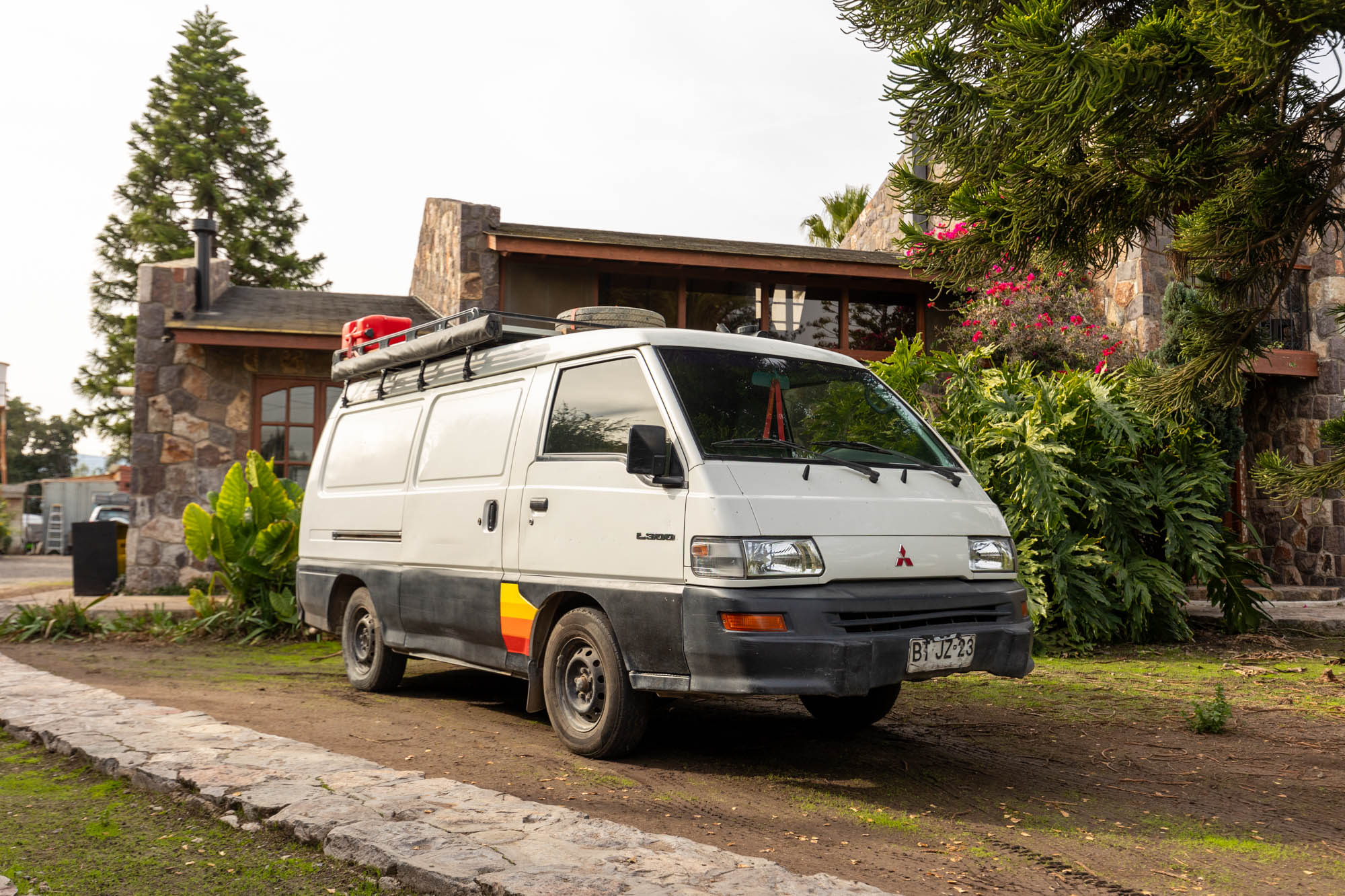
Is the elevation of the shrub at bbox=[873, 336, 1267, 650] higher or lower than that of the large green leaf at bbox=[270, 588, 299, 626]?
higher

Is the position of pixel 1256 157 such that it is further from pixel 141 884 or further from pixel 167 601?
pixel 167 601

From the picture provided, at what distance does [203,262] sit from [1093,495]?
37.8 feet

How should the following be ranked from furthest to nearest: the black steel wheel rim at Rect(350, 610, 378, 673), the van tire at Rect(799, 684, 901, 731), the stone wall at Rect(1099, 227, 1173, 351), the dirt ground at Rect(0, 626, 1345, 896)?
the stone wall at Rect(1099, 227, 1173, 351) < the black steel wheel rim at Rect(350, 610, 378, 673) < the van tire at Rect(799, 684, 901, 731) < the dirt ground at Rect(0, 626, 1345, 896)

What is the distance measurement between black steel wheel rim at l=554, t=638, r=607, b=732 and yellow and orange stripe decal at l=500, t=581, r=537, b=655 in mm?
280

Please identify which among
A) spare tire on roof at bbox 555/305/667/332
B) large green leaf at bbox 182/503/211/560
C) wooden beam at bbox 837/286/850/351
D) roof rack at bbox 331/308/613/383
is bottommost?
large green leaf at bbox 182/503/211/560

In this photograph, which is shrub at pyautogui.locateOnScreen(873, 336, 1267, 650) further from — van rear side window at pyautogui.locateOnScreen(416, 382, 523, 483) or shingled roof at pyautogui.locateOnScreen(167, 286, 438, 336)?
shingled roof at pyautogui.locateOnScreen(167, 286, 438, 336)

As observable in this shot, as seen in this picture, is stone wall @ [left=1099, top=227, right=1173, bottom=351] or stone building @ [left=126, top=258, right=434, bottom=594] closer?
stone wall @ [left=1099, top=227, right=1173, bottom=351]

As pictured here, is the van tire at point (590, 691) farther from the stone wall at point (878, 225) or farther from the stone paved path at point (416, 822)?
the stone wall at point (878, 225)

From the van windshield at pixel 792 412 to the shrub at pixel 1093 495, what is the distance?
326 centimetres

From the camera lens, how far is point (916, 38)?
→ 7.71 metres

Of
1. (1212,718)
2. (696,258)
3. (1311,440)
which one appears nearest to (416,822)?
(1212,718)

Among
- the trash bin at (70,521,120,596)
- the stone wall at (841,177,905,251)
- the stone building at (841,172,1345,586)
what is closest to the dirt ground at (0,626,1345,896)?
the trash bin at (70,521,120,596)

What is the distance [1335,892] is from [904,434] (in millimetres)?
2717

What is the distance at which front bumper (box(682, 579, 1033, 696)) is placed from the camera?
4277 millimetres
